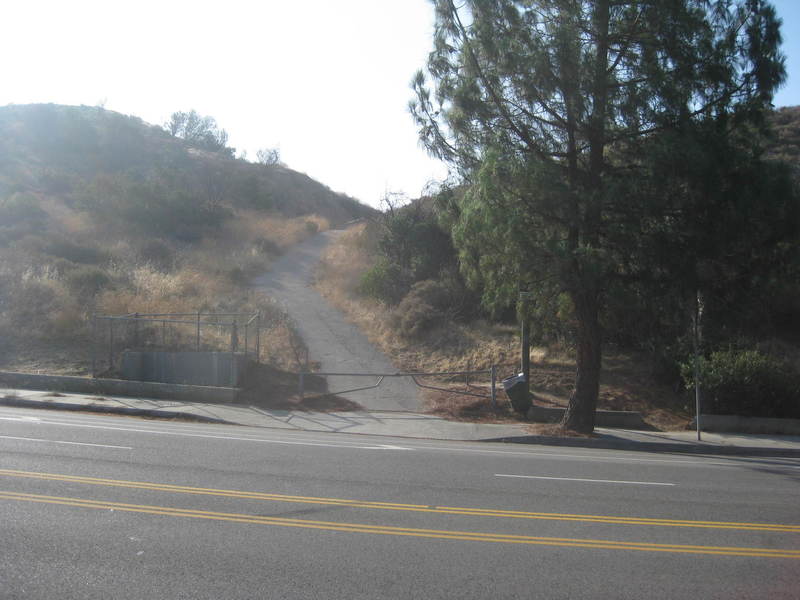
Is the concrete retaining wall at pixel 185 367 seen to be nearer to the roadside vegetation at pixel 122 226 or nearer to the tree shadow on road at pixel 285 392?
the tree shadow on road at pixel 285 392

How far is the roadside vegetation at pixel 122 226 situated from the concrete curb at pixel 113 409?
10.1 feet

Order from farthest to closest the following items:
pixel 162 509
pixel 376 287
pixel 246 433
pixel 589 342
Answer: pixel 376 287 → pixel 589 342 → pixel 246 433 → pixel 162 509

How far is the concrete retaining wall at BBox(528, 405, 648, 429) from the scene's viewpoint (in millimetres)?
17172

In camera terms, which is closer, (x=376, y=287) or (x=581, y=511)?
(x=581, y=511)

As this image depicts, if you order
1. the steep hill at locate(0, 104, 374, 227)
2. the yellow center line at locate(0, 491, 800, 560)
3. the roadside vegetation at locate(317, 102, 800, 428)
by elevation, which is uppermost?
the steep hill at locate(0, 104, 374, 227)

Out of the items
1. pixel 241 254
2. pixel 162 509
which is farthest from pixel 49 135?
pixel 162 509

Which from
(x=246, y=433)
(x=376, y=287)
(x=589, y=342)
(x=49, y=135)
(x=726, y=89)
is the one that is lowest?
(x=246, y=433)

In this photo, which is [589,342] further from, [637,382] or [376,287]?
[376,287]

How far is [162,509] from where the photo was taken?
282 inches

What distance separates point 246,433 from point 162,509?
21.5 feet

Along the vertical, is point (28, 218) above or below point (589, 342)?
above

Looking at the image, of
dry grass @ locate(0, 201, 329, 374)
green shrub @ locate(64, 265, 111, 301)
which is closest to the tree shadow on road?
dry grass @ locate(0, 201, 329, 374)

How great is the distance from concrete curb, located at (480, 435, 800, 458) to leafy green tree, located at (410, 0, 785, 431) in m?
0.86

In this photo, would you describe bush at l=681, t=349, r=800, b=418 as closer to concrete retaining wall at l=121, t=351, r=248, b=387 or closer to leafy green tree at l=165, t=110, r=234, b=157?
concrete retaining wall at l=121, t=351, r=248, b=387
